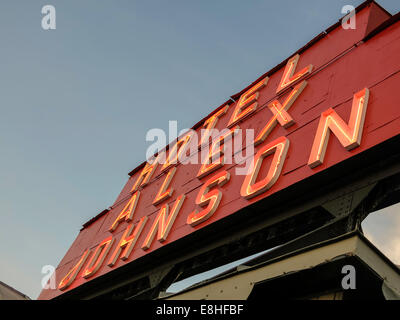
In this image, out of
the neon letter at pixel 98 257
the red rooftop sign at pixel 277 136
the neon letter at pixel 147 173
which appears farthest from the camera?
the neon letter at pixel 147 173

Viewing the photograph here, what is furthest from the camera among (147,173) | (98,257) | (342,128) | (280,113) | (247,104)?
(147,173)

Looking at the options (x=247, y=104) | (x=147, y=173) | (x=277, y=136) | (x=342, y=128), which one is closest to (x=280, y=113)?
(x=277, y=136)

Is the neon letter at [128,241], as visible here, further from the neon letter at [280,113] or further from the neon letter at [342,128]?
the neon letter at [342,128]

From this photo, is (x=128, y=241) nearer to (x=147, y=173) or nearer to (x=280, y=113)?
(x=147, y=173)

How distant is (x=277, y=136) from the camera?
322 inches

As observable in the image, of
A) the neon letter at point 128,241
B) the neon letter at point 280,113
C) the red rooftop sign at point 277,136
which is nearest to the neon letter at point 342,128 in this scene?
the red rooftop sign at point 277,136

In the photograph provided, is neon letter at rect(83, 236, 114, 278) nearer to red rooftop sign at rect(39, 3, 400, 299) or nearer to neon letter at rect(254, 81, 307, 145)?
red rooftop sign at rect(39, 3, 400, 299)

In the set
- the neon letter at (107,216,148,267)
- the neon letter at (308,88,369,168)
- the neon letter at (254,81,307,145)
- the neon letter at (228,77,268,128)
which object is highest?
the neon letter at (228,77,268,128)

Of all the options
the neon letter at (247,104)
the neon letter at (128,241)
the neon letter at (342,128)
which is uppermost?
the neon letter at (247,104)

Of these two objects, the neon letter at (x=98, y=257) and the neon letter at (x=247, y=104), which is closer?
the neon letter at (x=247, y=104)

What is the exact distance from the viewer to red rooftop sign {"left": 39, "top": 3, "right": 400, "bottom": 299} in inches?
257

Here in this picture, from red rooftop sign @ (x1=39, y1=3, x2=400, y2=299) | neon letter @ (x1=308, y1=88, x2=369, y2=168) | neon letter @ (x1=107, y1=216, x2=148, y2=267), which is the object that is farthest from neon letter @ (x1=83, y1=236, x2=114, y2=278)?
neon letter @ (x1=308, y1=88, x2=369, y2=168)

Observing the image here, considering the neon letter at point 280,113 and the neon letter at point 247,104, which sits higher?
the neon letter at point 247,104

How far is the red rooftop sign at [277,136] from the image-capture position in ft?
21.4
